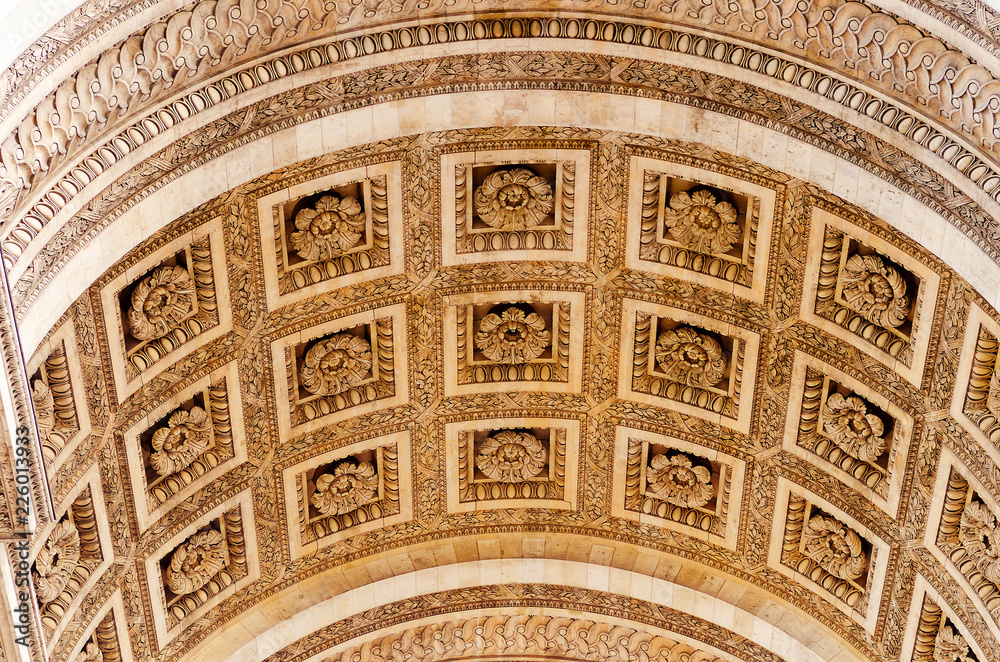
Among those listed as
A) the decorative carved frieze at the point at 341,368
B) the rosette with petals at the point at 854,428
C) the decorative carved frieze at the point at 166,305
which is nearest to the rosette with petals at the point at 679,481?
the rosette with petals at the point at 854,428

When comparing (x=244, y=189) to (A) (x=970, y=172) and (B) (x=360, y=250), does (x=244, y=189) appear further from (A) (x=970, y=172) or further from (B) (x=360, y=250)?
(A) (x=970, y=172)

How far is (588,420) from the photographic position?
21.1 metres

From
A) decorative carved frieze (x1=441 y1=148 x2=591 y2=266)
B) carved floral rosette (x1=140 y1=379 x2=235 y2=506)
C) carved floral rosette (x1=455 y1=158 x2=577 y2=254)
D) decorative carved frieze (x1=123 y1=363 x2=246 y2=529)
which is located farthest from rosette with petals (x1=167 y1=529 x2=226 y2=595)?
carved floral rosette (x1=455 y1=158 x2=577 y2=254)

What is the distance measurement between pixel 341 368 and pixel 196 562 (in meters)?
2.85

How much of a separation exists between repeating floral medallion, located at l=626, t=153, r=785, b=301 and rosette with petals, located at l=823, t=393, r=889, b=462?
1.57 meters

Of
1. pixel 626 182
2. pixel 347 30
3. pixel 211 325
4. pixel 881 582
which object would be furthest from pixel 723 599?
pixel 347 30

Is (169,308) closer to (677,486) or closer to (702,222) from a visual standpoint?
(702,222)

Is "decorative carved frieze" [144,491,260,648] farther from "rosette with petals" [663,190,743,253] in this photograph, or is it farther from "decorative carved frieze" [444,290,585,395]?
"rosette with petals" [663,190,743,253]

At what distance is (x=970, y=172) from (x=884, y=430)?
174 inches

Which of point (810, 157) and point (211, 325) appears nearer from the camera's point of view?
point (810, 157)

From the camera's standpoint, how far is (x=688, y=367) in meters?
20.4

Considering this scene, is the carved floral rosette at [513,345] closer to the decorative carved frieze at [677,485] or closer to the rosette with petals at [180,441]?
the decorative carved frieze at [677,485]

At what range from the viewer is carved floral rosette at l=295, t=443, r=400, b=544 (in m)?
21.0

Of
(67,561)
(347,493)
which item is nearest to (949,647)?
(347,493)
